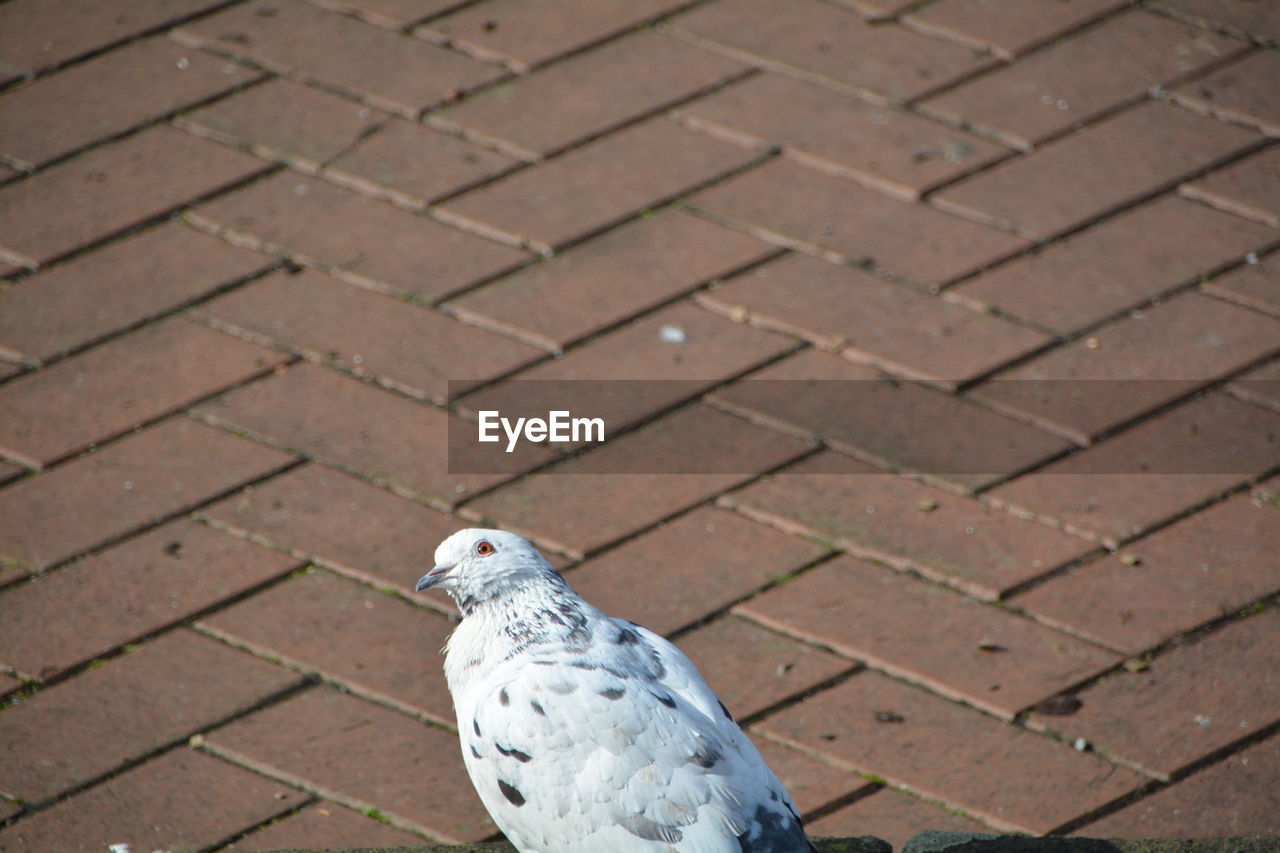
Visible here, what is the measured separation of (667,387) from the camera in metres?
4.20

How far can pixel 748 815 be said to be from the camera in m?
2.55

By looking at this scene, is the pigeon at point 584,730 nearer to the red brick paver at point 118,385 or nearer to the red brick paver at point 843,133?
the red brick paver at point 118,385

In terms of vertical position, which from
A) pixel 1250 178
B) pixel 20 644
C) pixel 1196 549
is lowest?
pixel 20 644

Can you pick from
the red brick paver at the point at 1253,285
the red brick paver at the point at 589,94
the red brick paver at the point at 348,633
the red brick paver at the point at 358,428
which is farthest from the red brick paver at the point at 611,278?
the red brick paver at the point at 1253,285

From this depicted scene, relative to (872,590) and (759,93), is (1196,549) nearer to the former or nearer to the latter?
(872,590)

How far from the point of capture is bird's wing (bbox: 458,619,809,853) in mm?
2555

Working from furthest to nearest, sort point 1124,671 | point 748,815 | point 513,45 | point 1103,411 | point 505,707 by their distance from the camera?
1. point 513,45
2. point 1103,411
3. point 1124,671
4. point 505,707
5. point 748,815

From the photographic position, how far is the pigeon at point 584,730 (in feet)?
8.42

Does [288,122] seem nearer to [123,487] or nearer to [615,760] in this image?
[123,487]

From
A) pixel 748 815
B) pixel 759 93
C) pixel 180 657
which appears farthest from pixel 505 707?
pixel 759 93

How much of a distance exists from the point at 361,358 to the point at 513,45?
4.77 feet

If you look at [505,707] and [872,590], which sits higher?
[505,707]

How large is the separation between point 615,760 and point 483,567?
46cm

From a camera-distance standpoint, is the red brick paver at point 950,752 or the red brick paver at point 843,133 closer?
the red brick paver at point 950,752
